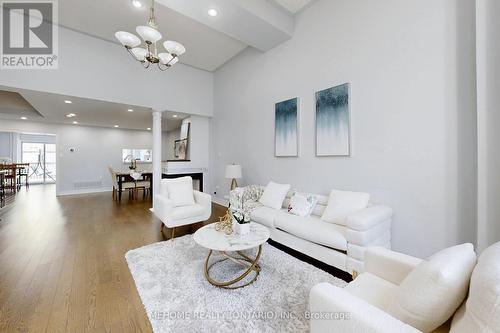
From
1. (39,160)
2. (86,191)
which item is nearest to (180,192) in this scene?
(86,191)

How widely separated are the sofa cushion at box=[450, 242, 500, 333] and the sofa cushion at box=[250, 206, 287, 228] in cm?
221

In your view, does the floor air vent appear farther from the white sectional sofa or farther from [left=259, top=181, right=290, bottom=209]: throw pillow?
the white sectional sofa

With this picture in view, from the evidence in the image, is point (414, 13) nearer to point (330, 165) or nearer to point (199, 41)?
point (330, 165)

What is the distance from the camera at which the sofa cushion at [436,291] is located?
0.84 meters

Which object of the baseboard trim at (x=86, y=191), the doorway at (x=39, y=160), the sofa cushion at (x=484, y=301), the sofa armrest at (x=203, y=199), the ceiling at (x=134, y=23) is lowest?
the baseboard trim at (x=86, y=191)

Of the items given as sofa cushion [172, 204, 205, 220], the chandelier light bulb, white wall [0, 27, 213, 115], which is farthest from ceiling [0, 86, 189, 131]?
sofa cushion [172, 204, 205, 220]

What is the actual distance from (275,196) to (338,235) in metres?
1.34

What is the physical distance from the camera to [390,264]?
53.6 inches

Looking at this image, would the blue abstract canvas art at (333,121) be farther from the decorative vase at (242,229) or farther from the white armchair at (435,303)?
the white armchair at (435,303)

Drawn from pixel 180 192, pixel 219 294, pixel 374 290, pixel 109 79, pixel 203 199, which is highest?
pixel 109 79

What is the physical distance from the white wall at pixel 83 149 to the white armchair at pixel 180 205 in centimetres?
580

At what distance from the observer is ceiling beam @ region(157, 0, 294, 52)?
9.44 ft
